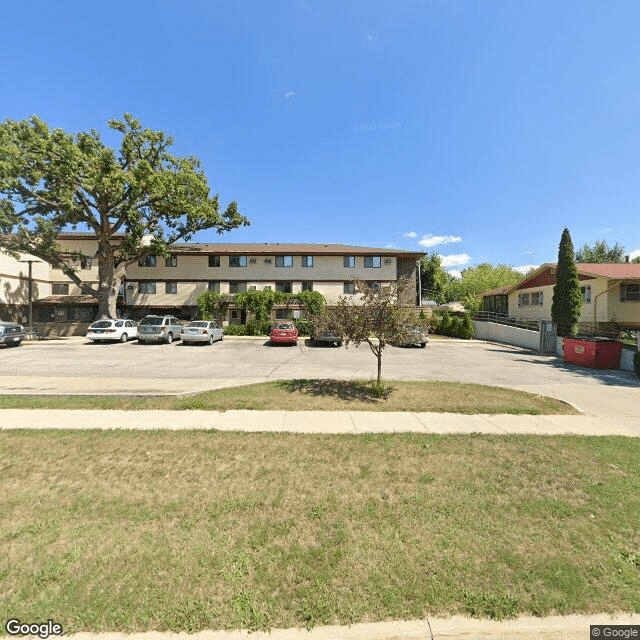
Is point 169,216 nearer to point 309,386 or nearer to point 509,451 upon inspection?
point 309,386

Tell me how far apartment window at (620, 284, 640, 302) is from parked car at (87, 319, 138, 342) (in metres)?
36.3

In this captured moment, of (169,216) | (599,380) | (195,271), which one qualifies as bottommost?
(599,380)

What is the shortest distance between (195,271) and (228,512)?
31873 mm

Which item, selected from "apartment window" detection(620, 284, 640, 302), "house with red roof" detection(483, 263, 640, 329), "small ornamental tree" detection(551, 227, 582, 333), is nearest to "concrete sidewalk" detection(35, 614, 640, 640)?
"small ornamental tree" detection(551, 227, 582, 333)

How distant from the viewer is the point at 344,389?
9320 mm

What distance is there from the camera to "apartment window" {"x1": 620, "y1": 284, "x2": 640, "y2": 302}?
22141 millimetres

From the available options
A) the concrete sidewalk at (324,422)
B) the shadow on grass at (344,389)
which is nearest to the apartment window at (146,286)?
the concrete sidewalk at (324,422)

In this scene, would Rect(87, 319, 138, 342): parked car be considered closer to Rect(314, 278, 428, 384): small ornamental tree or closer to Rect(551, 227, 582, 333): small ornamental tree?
Rect(314, 278, 428, 384): small ornamental tree

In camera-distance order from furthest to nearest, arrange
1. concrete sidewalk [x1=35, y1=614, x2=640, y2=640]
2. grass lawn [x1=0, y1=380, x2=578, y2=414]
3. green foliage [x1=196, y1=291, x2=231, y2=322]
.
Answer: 1. green foliage [x1=196, y1=291, x2=231, y2=322]
2. grass lawn [x1=0, y1=380, x2=578, y2=414]
3. concrete sidewalk [x1=35, y1=614, x2=640, y2=640]

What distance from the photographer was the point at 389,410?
7613 mm

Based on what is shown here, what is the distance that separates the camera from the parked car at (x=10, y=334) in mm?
18453

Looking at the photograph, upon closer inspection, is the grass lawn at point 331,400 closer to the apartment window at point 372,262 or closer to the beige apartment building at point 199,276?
the beige apartment building at point 199,276

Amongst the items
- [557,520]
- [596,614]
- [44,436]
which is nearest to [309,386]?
[44,436]

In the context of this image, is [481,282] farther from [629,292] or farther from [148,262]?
[148,262]
